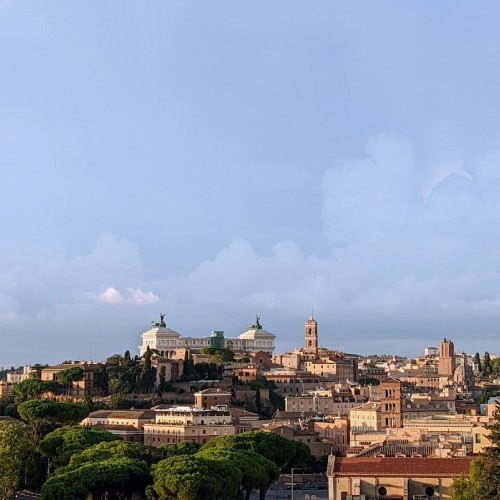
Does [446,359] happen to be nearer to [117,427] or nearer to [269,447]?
[117,427]

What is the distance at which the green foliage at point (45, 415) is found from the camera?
295 feet

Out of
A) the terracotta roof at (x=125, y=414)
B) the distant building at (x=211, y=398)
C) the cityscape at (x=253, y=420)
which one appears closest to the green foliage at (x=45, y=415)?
the cityscape at (x=253, y=420)

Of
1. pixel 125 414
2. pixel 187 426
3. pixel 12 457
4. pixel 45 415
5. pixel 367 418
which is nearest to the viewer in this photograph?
pixel 12 457

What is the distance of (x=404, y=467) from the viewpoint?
5881 cm

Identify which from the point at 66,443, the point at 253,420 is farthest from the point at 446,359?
the point at 66,443

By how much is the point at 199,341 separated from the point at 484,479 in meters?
124

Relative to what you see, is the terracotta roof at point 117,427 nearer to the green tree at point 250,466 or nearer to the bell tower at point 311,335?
the green tree at point 250,466

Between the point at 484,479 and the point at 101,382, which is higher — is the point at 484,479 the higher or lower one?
the lower one

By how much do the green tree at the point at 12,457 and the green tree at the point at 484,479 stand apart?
25.7 m

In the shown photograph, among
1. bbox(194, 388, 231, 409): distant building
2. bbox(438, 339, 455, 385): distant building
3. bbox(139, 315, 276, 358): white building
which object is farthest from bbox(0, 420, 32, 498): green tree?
bbox(438, 339, 455, 385): distant building

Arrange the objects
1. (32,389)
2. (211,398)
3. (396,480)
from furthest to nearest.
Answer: (32,389) < (211,398) < (396,480)

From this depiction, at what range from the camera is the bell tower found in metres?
172

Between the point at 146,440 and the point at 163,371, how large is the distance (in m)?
30.1

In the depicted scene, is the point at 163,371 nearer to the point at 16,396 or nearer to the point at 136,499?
the point at 16,396
